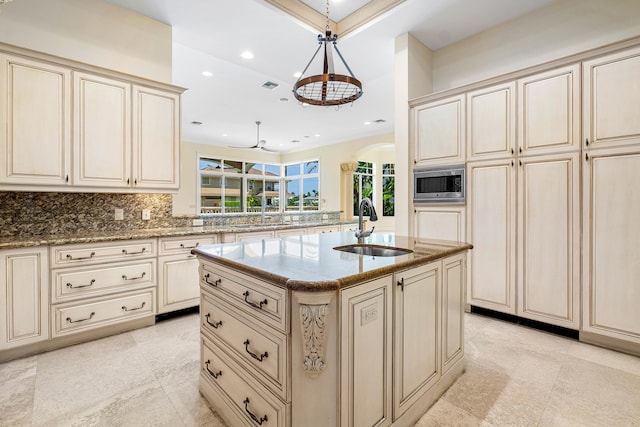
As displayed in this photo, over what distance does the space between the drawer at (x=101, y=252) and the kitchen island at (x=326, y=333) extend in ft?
4.50

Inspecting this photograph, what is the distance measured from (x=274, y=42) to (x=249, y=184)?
7.30 metres

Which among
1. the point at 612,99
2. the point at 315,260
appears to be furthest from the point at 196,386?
the point at 612,99

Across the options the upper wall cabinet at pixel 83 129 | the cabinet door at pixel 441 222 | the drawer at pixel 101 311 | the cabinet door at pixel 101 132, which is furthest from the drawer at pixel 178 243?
the cabinet door at pixel 441 222

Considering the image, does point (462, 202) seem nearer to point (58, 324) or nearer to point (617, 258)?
point (617, 258)

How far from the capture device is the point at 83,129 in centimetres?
267

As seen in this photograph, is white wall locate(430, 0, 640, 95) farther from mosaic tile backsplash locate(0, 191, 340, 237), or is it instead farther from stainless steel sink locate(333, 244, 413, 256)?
mosaic tile backsplash locate(0, 191, 340, 237)

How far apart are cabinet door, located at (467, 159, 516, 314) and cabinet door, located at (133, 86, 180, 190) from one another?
3097mm

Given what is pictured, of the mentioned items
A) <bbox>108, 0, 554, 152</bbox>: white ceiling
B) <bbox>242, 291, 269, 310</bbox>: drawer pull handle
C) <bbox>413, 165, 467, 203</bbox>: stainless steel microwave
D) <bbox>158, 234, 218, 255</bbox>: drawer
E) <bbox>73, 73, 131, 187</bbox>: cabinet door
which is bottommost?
<bbox>242, 291, 269, 310</bbox>: drawer pull handle

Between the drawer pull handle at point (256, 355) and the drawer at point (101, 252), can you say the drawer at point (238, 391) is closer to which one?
the drawer pull handle at point (256, 355)

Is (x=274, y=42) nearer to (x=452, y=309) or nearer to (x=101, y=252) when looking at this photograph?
(x=101, y=252)

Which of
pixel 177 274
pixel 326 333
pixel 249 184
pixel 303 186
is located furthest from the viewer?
pixel 249 184

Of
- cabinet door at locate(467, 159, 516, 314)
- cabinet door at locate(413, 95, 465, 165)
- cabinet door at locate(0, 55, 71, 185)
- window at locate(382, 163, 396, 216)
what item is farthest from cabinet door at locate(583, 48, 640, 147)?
window at locate(382, 163, 396, 216)

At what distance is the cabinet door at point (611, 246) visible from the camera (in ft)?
7.57

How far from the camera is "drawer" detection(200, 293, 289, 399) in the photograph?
124 centimetres
